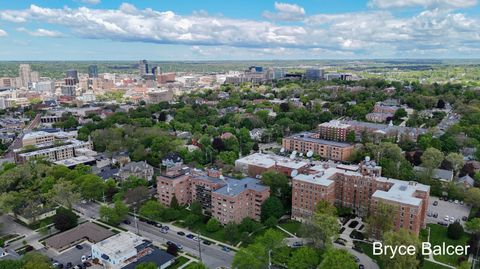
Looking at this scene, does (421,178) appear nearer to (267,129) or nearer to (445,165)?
(445,165)

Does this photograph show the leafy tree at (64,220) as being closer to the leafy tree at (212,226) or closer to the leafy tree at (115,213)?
the leafy tree at (115,213)

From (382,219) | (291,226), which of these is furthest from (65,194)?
A: (382,219)

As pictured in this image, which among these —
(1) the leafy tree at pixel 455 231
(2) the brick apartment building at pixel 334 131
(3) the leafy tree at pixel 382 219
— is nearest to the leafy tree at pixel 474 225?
(1) the leafy tree at pixel 455 231

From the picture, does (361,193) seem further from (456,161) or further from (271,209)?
(456,161)

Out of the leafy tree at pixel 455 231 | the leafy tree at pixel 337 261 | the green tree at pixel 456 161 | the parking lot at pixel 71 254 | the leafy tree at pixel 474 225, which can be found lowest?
the parking lot at pixel 71 254

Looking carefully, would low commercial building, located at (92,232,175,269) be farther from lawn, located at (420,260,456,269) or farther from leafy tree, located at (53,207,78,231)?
lawn, located at (420,260,456,269)

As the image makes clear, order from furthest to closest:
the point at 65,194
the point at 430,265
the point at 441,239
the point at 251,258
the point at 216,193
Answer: the point at 65,194 < the point at 216,193 < the point at 441,239 < the point at 430,265 < the point at 251,258
